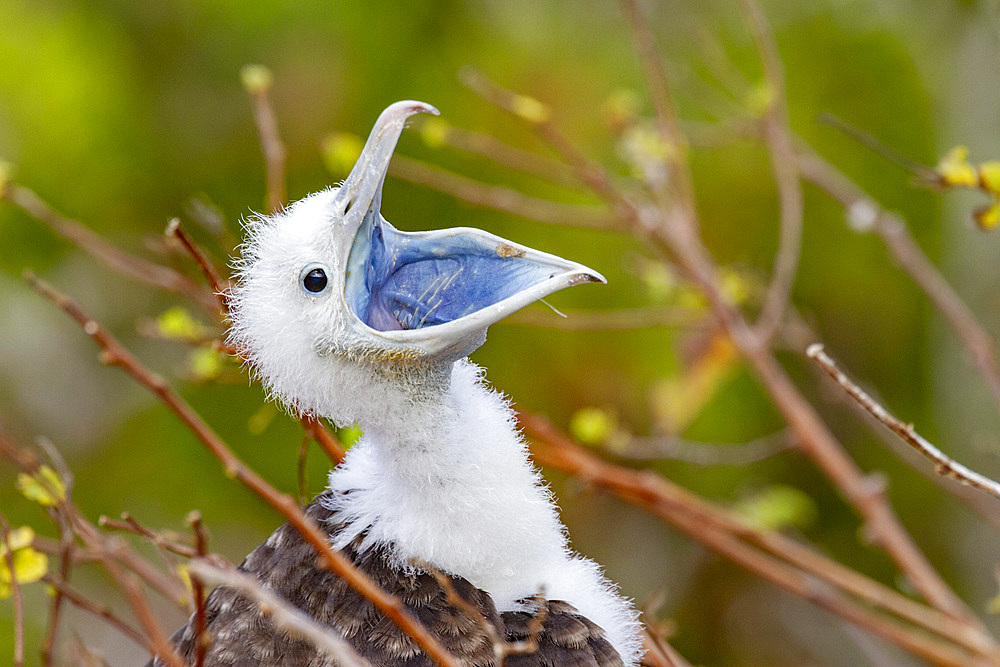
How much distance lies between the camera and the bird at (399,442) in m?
1.11

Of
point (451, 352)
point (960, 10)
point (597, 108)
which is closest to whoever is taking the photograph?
point (451, 352)

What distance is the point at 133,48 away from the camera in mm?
3443

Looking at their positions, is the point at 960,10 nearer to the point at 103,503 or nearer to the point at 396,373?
the point at 396,373

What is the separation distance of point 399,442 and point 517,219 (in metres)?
2.10

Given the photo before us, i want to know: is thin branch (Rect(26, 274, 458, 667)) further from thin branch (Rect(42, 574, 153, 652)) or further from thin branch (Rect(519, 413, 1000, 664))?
thin branch (Rect(519, 413, 1000, 664))

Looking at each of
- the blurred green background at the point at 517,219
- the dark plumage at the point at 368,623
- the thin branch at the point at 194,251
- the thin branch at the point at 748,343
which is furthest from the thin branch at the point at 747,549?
the blurred green background at the point at 517,219

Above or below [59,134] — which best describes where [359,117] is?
above

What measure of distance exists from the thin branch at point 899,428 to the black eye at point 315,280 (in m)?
0.58

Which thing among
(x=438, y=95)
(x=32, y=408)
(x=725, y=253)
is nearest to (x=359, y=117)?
(x=438, y=95)

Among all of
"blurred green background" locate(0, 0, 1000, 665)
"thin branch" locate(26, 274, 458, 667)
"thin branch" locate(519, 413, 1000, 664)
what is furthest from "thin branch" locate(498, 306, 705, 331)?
"blurred green background" locate(0, 0, 1000, 665)

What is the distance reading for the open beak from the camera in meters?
1.07

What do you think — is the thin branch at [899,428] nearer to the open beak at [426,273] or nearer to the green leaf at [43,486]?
the open beak at [426,273]

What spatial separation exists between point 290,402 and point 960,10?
2808 mm

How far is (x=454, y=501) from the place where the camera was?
3.87 ft
